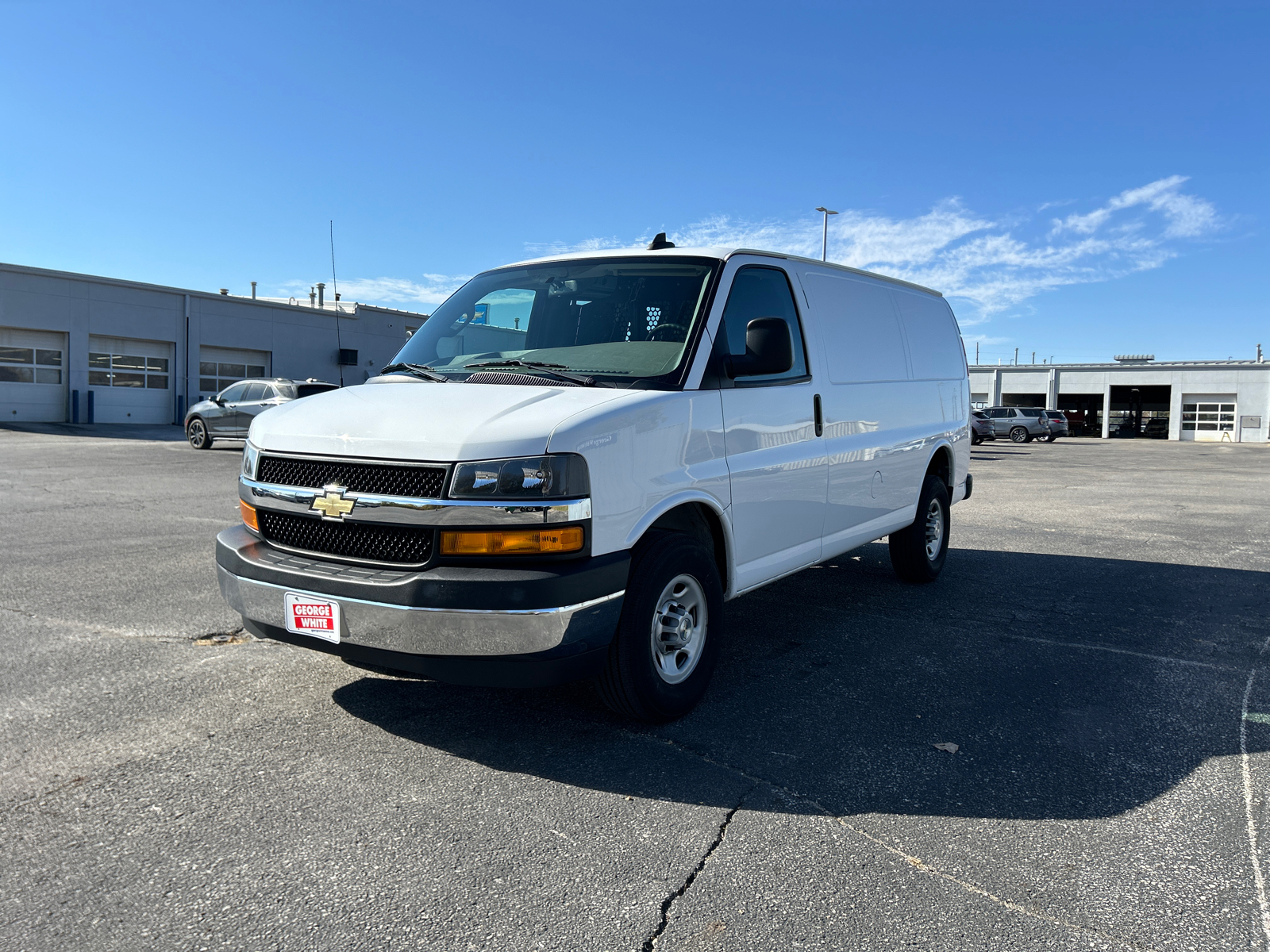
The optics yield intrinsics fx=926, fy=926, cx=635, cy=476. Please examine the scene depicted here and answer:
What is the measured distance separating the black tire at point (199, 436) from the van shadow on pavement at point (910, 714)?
1865cm

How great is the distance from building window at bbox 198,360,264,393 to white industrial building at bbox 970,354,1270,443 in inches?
1691

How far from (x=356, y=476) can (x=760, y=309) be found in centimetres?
221

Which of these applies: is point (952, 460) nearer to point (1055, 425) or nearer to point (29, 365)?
point (29, 365)

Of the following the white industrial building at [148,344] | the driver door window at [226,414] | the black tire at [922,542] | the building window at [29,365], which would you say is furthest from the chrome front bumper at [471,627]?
the building window at [29,365]

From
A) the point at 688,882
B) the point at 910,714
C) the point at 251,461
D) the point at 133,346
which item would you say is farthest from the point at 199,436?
the point at 688,882

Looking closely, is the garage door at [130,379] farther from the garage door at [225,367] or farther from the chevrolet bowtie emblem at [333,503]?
the chevrolet bowtie emblem at [333,503]

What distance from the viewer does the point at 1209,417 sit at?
56688mm

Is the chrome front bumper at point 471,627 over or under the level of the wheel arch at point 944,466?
under

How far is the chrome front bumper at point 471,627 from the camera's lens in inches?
128

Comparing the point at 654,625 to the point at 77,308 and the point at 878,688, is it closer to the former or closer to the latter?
the point at 878,688

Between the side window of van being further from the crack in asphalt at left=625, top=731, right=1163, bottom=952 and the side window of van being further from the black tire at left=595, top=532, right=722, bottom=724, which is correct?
the crack in asphalt at left=625, top=731, right=1163, bottom=952

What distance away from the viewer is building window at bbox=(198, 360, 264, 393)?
36562 mm

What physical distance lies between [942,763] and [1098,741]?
78 cm

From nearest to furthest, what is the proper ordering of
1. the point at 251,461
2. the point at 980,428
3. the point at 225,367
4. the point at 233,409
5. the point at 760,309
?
1. the point at 251,461
2. the point at 760,309
3. the point at 233,409
4. the point at 225,367
5. the point at 980,428
